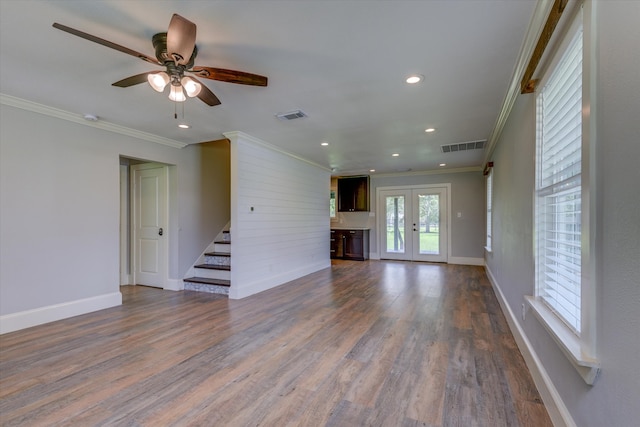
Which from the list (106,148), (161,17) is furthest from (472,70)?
(106,148)

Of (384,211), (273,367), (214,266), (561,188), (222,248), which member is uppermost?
(561,188)

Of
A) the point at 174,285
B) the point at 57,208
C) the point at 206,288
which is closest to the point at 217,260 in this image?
the point at 206,288

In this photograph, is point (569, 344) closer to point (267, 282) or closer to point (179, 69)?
point (179, 69)

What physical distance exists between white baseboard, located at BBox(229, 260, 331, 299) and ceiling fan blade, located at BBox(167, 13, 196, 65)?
10.6ft

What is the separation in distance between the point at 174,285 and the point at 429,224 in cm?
608

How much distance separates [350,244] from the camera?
8336mm

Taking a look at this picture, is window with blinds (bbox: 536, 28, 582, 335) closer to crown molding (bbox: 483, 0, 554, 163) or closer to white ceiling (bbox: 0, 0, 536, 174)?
crown molding (bbox: 483, 0, 554, 163)

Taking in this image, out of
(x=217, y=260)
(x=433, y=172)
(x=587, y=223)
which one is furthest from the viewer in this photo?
(x=433, y=172)

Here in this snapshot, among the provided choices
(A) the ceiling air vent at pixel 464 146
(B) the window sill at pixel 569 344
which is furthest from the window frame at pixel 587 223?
(A) the ceiling air vent at pixel 464 146

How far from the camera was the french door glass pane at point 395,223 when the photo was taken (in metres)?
8.12

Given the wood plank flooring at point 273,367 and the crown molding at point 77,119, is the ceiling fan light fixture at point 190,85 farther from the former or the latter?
the crown molding at point 77,119

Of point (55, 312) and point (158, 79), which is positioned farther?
point (55, 312)

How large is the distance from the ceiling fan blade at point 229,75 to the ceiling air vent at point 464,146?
3.86m

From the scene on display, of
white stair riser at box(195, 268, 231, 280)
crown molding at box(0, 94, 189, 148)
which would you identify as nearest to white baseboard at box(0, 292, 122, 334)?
white stair riser at box(195, 268, 231, 280)
